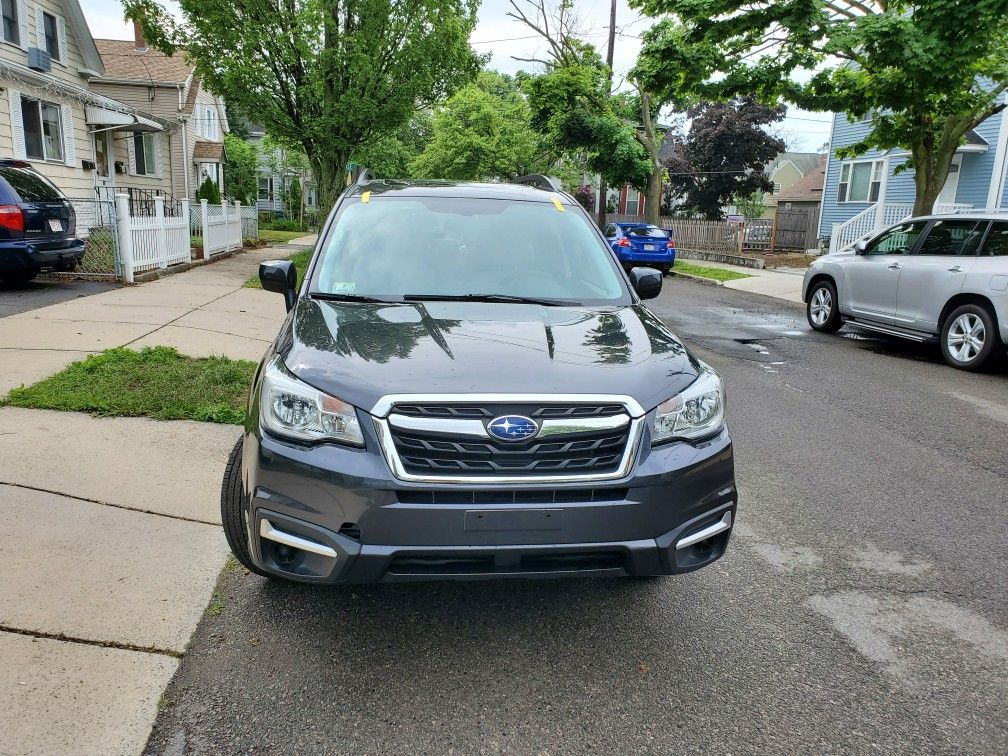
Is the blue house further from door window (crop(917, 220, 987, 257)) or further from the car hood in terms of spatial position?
the car hood

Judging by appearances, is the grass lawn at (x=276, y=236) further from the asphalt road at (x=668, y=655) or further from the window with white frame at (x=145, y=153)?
the asphalt road at (x=668, y=655)

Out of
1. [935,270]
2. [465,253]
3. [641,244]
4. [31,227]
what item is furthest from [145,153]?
[465,253]

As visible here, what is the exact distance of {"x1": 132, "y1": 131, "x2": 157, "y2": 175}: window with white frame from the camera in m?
26.0

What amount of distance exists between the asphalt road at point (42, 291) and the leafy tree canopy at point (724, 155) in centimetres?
3458

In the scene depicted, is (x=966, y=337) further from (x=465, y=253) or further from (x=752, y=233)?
(x=752, y=233)

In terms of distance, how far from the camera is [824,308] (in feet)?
37.2

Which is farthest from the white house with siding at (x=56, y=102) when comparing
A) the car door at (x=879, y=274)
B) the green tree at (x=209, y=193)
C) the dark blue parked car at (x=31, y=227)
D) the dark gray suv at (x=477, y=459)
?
the dark gray suv at (x=477, y=459)

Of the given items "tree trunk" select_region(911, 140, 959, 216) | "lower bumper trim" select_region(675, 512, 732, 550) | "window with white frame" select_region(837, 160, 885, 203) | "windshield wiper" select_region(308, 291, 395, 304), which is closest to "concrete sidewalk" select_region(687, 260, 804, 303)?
"tree trunk" select_region(911, 140, 959, 216)

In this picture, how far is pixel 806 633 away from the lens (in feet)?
10.5

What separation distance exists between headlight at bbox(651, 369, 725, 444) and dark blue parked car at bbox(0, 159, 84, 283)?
10.2 metres

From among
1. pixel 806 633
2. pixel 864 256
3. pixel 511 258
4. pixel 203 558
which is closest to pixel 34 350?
pixel 203 558

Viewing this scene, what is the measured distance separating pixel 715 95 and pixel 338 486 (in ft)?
46.6

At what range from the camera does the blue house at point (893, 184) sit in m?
Result: 19.9

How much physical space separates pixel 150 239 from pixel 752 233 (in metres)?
22.0
